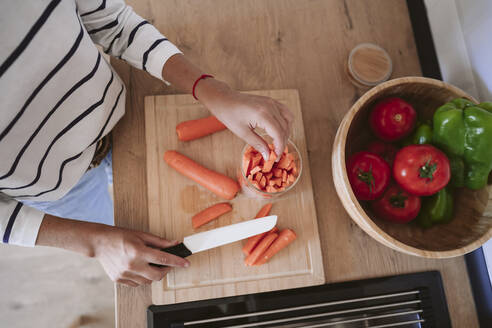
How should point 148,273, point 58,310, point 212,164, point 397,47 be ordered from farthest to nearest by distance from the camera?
point 58,310 < point 397,47 < point 212,164 < point 148,273

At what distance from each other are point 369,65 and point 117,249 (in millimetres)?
859

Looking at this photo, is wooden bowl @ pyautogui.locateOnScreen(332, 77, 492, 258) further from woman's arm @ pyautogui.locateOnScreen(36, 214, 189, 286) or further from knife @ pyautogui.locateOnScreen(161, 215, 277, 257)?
woman's arm @ pyautogui.locateOnScreen(36, 214, 189, 286)

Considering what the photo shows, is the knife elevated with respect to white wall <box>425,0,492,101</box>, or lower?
lower

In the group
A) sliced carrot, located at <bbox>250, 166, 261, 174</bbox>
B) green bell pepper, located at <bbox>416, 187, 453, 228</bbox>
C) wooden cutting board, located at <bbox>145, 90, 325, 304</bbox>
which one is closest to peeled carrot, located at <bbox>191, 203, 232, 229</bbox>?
Answer: wooden cutting board, located at <bbox>145, 90, 325, 304</bbox>

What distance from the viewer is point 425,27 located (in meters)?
0.96

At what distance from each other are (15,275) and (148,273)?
4.33ft

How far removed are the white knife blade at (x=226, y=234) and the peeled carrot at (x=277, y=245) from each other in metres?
0.05

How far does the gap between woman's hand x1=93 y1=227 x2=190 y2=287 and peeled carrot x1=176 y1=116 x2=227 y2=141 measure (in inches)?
11.1

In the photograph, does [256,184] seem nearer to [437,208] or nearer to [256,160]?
[256,160]

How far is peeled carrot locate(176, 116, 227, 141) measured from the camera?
791mm

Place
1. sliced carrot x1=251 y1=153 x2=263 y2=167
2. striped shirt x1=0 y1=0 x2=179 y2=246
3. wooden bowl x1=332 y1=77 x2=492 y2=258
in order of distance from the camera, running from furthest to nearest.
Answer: sliced carrot x1=251 y1=153 x2=263 y2=167
wooden bowl x1=332 y1=77 x2=492 y2=258
striped shirt x1=0 y1=0 x2=179 y2=246

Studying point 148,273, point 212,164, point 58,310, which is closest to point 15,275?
point 58,310

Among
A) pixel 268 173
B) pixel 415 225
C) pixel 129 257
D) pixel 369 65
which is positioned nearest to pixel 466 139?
pixel 415 225

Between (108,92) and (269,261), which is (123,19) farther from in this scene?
(269,261)
